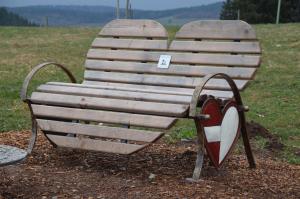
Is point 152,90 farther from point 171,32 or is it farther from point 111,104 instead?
point 171,32

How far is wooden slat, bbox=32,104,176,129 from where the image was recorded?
4.52 meters

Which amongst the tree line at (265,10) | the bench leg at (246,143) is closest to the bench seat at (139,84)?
the bench leg at (246,143)

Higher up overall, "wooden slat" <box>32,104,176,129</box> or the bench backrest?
the bench backrest

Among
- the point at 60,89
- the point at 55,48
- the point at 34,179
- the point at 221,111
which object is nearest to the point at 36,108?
the point at 60,89

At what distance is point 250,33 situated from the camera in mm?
5426

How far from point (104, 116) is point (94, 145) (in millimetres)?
Result: 256

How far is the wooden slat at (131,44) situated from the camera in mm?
5918

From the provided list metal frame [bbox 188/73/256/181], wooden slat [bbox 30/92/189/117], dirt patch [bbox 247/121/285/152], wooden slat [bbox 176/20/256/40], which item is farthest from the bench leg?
dirt patch [bbox 247/121/285/152]

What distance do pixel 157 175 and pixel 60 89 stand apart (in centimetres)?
106

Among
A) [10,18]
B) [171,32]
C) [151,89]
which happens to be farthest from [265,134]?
[10,18]

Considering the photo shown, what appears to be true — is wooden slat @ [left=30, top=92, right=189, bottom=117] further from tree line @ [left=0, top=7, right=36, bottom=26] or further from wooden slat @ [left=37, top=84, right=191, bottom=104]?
tree line @ [left=0, top=7, right=36, bottom=26]

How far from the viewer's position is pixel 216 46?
18.3ft

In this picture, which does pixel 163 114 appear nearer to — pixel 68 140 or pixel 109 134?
pixel 109 134

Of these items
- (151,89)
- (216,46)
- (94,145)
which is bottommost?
(94,145)
